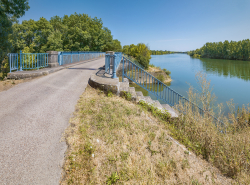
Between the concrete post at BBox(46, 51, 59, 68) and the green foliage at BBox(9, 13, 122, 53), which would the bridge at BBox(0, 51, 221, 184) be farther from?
the green foliage at BBox(9, 13, 122, 53)

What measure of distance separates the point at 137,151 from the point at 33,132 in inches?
91.4

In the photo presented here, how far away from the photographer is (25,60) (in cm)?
891

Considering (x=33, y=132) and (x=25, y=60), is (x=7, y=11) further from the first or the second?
(x=33, y=132)

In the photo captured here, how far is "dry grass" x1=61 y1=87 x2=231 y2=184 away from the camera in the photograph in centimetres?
267

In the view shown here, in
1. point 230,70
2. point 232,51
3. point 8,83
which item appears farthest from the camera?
point 232,51

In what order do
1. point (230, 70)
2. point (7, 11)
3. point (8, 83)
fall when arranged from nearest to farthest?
point (8, 83)
point (7, 11)
point (230, 70)

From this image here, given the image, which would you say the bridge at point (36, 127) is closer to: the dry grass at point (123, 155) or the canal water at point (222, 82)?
the dry grass at point (123, 155)

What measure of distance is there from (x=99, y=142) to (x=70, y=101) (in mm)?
2410

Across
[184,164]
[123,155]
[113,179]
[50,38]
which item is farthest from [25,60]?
[50,38]

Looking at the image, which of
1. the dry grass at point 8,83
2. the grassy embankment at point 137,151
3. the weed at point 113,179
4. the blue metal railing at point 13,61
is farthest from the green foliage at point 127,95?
the blue metal railing at point 13,61

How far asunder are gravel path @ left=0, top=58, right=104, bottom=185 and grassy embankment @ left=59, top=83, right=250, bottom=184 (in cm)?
26

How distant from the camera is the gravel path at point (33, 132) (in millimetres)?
2486

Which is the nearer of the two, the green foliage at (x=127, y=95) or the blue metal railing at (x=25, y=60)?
the green foliage at (x=127, y=95)

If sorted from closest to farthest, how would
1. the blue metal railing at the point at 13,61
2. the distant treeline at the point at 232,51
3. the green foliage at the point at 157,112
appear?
the green foliage at the point at 157,112 < the blue metal railing at the point at 13,61 < the distant treeline at the point at 232,51
